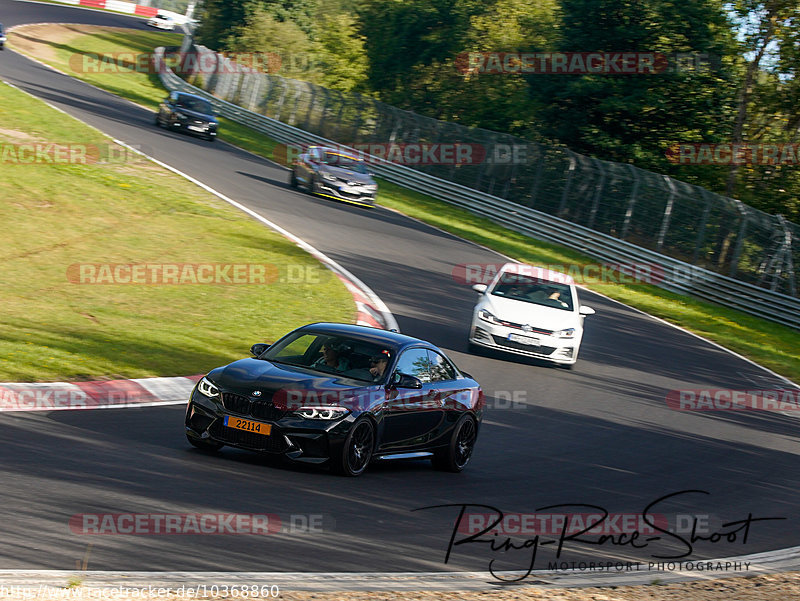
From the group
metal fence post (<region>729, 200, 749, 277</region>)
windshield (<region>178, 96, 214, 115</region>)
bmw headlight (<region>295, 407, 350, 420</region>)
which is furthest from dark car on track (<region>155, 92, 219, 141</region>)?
bmw headlight (<region>295, 407, 350, 420</region>)

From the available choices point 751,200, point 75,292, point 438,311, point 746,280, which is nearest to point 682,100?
point 751,200

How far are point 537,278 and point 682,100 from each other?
2212 centimetres

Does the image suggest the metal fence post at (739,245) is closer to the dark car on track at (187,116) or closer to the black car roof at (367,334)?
the dark car on track at (187,116)

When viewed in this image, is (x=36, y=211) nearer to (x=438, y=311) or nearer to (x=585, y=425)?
(x=438, y=311)

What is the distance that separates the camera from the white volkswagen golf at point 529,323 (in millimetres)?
17547

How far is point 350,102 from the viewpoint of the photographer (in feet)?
144

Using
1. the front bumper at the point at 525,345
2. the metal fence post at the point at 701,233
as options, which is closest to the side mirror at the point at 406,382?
the front bumper at the point at 525,345

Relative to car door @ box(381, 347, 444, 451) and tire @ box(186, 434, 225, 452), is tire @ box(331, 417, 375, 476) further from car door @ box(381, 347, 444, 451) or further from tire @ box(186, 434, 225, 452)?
tire @ box(186, 434, 225, 452)

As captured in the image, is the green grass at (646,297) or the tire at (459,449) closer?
the tire at (459,449)

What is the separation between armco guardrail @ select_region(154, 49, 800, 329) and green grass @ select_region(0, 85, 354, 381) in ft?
36.9

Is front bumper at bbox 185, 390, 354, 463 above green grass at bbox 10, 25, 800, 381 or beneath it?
above

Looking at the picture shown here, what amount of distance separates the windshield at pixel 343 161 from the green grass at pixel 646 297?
2251 mm

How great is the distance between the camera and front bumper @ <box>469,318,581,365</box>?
17.5m

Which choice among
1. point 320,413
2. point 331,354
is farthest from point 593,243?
point 320,413
